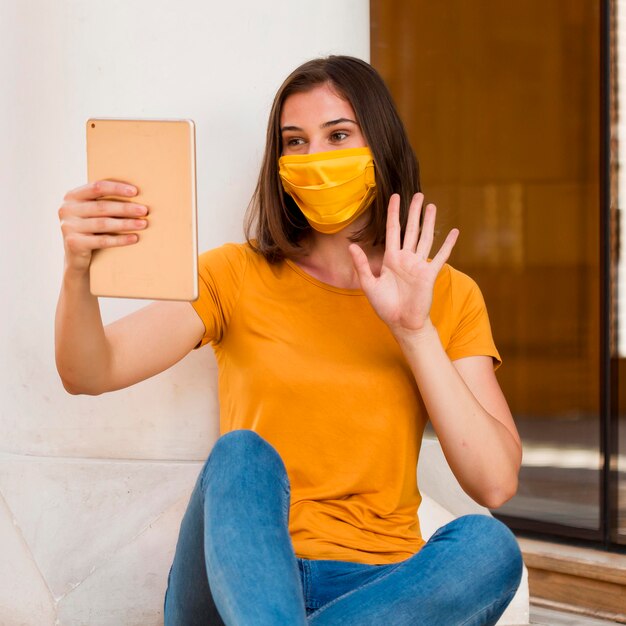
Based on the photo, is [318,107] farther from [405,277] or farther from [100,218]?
[100,218]

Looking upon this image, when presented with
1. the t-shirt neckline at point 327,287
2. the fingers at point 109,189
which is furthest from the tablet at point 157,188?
the t-shirt neckline at point 327,287

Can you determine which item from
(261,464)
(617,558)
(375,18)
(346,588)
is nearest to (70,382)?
(261,464)

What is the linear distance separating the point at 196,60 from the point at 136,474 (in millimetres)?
898

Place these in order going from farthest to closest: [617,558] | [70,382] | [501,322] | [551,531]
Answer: [501,322] → [551,531] → [617,558] → [70,382]

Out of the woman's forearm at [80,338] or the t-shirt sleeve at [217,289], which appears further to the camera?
the t-shirt sleeve at [217,289]

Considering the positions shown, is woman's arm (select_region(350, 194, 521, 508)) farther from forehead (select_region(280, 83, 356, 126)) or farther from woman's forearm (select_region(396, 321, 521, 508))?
forehead (select_region(280, 83, 356, 126))

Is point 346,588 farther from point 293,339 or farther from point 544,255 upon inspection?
point 544,255

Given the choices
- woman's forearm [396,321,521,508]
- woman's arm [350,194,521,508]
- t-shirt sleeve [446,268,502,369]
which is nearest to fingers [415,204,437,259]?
woman's arm [350,194,521,508]

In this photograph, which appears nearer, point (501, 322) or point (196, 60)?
point (196, 60)

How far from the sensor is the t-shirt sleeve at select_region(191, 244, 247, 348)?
6.22 ft

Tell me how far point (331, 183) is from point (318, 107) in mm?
165

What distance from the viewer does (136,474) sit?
215 cm

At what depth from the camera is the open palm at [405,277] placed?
172cm

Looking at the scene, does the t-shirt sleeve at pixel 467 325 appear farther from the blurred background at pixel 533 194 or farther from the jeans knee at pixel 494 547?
the blurred background at pixel 533 194
